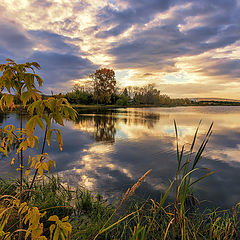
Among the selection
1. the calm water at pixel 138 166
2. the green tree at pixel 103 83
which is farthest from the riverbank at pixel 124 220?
the green tree at pixel 103 83

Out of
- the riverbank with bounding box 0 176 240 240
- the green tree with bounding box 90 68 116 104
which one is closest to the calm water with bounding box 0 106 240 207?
the riverbank with bounding box 0 176 240 240

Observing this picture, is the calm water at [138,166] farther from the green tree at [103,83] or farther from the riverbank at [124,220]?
the green tree at [103,83]

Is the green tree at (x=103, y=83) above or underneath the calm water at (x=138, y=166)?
above

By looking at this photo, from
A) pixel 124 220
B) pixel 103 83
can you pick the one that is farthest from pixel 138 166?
pixel 103 83

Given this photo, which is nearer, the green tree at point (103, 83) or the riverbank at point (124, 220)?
the riverbank at point (124, 220)

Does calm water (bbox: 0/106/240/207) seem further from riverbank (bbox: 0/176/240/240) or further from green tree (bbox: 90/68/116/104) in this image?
green tree (bbox: 90/68/116/104)

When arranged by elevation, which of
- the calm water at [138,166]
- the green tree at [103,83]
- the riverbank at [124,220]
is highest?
the green tree at [103,83]

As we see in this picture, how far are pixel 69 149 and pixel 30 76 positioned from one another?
909 cm

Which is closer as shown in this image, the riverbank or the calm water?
the riverbank

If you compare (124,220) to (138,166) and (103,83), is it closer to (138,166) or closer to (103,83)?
(138,166)

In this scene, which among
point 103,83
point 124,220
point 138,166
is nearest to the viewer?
point 124,220

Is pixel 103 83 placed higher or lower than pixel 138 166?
higher

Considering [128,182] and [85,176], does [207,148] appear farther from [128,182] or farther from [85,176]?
[85,176]

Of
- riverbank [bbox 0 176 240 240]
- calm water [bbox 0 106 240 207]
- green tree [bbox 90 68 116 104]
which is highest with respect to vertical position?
green tree [bbox 90 68 116 104]
